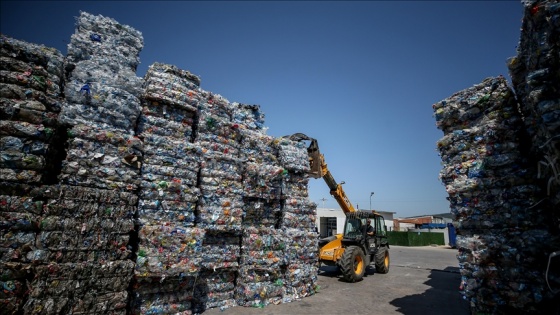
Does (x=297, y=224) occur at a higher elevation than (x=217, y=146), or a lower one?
lower

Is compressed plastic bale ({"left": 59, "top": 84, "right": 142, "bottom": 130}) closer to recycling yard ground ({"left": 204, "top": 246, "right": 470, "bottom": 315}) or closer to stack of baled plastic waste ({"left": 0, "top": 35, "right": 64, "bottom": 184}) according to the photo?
stack of baled plastic waste ({"left": 0, "top": 35, "right": 64, "bottom": 184})

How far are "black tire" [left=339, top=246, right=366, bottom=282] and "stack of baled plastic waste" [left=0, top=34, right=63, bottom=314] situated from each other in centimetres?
810

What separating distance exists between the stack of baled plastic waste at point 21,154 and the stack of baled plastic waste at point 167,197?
55.3 inches

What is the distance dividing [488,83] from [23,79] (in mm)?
7631

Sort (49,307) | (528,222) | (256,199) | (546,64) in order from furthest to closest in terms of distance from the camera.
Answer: (256,199), (528,222), (49,307), (546,64)

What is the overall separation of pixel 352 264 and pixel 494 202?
5815 millimetres

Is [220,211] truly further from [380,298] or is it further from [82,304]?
[380,298]

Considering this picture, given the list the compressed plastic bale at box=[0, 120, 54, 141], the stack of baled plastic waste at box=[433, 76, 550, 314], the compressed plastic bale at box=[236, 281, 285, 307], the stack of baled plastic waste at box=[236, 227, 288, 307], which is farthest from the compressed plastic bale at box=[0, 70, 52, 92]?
the stack of baled plastic waste at box=[433, 76, 550, 314]

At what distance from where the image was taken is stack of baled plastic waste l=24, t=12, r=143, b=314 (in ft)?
13.6

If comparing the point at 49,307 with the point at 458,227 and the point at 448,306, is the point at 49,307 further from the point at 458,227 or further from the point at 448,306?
the point at 448,306

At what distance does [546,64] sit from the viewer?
354cm

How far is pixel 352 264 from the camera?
31.6 feet

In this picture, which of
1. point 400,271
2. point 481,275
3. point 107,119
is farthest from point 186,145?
point 400,271

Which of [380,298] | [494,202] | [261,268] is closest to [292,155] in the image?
[261,268]
